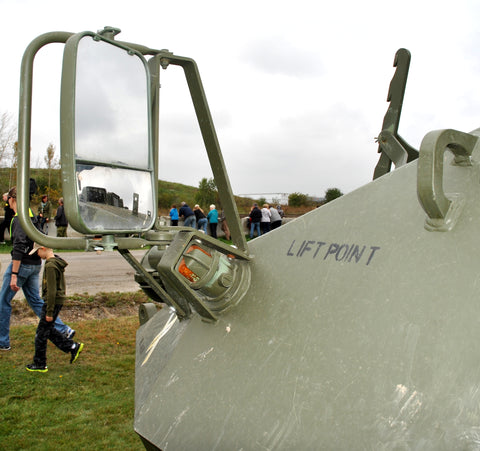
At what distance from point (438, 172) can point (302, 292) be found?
0.61 m

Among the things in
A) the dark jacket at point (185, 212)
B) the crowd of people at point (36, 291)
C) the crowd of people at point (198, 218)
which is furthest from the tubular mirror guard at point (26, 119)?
the dark jacket at point (185, 212)

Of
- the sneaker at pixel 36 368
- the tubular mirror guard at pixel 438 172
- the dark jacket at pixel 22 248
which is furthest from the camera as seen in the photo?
the dark jacket at pixel 22 248

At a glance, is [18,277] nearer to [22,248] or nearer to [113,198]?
[22,248]

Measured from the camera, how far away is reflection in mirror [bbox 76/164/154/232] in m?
1.43

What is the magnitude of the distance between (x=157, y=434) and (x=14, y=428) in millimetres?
2902

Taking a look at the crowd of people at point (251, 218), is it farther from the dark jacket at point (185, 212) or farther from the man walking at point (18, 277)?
the man walking at point (18, 277)

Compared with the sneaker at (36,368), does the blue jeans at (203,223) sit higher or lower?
lower

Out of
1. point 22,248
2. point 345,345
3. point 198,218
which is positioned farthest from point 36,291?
point 198,218

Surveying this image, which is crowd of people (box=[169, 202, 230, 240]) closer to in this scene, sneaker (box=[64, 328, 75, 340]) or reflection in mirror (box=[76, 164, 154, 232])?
sneaker (box=[64, 328, 75, 340])

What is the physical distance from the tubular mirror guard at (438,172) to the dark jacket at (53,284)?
174 inches

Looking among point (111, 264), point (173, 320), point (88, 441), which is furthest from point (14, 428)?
point (111, 264)

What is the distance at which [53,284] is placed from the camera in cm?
516

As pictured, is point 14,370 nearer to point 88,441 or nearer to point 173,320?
point 88,441

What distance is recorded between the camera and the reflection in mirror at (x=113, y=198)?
1435 mm
